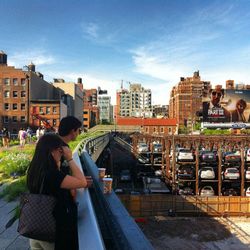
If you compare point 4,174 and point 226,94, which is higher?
point 226,94

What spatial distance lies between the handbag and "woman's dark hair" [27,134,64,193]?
0.14 m

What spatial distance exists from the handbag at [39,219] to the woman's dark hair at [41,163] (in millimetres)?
142

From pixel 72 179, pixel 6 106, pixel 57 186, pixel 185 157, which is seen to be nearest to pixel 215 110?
pixel 6 106

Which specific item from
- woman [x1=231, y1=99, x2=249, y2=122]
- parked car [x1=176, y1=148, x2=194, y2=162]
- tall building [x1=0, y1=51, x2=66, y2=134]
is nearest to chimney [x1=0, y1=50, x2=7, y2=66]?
tall building [x1=0, y1=51, x2=66, y2=134]

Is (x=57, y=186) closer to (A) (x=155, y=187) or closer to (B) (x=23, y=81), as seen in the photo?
(A) (x=155, y=187)

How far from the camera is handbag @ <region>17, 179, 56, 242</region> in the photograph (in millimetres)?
2908

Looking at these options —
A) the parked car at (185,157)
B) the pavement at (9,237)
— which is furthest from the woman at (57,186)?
the parked car at (185,157)

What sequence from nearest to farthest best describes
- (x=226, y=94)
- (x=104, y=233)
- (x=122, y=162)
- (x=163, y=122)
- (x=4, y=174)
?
1. (x=104, y=233)
2. (x=4, y=174)
3. (x=122, y=162)
4. (x=226, y=94)
5. (x=163, y=122)

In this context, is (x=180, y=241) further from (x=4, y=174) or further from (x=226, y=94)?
(x=226, y=94)

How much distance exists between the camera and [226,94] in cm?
9244

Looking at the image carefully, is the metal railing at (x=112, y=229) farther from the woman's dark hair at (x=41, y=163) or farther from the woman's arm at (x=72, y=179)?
the woman's dark hair at (x=41, y=163)

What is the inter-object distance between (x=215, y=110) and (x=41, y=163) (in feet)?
294

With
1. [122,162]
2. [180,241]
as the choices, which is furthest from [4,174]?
[122,162]

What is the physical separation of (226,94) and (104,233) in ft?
305
